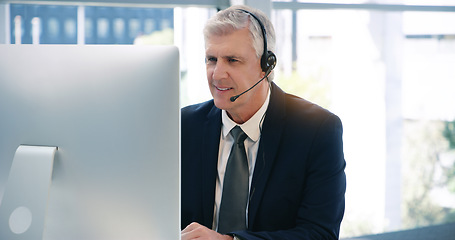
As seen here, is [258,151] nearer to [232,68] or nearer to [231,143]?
[231,143]

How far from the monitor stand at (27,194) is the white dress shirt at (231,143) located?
2.32 feet

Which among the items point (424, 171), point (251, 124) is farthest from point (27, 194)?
point (424, 171)

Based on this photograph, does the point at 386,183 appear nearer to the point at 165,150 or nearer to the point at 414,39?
the point at 414,39

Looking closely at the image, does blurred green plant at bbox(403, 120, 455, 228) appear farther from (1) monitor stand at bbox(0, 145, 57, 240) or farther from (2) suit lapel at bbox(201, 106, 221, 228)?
(1) monitor stand at bbox(0, 145, 57, 240)

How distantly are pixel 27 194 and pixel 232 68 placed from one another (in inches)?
30.8

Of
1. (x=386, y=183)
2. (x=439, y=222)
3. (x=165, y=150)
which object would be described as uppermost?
(x=165, y=150)

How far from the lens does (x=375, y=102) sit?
11.5 ft

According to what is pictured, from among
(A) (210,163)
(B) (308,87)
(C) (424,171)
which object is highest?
(B) (308,87)

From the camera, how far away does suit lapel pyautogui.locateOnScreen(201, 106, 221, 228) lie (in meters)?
1.51

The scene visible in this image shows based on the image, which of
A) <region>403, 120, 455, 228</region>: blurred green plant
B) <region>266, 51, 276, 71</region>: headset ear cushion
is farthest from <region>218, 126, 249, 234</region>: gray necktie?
<region>403, 120, 455, 228</region>: blurred green plant

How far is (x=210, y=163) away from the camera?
1531mm

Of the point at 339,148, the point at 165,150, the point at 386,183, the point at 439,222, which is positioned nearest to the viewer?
the point at 165,150

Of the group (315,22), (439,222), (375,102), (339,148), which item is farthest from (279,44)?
(439,222)

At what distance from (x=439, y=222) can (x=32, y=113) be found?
3.73 metres
